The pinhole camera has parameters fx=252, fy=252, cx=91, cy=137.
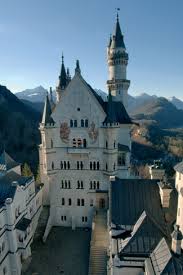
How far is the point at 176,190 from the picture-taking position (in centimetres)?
3244

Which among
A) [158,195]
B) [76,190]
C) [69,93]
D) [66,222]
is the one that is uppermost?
[69,93]

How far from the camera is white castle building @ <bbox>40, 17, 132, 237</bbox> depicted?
43750 millimetres

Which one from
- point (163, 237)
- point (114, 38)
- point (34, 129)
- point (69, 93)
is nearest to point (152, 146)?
point (34, 129)

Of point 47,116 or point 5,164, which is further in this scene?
point 5,164

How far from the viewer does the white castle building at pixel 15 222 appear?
33.6 metres

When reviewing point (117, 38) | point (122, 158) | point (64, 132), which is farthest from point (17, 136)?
point (122, 158)

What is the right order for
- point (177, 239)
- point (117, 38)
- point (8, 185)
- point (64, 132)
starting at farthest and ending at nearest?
point (117, 38), point (64, 132), point (8, 185), point (177, 239)

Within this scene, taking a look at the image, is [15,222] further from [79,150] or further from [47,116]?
[47,116]

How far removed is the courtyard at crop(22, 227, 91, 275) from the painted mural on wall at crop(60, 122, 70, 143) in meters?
16.9

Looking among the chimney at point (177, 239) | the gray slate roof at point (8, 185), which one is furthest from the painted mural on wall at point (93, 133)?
the chimney at point (177, 239)

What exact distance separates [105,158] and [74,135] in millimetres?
6922

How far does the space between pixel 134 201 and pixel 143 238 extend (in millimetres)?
5958

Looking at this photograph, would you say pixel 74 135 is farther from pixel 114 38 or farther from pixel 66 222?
pixel 114 38

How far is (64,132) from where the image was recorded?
4522 cm
